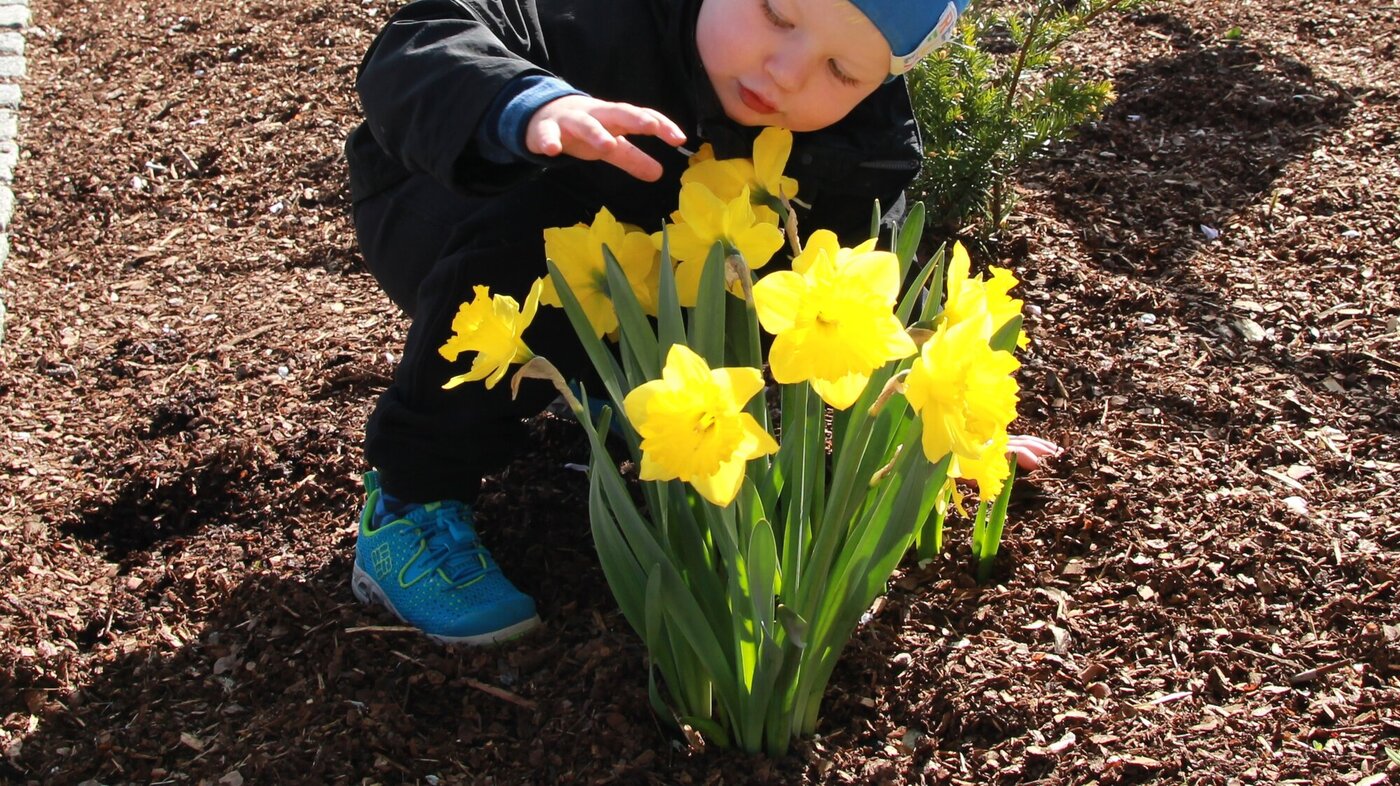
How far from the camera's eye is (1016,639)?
1925mm

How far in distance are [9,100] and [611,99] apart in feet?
9.52

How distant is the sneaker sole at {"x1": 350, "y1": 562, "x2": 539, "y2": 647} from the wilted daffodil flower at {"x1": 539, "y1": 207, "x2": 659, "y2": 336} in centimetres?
64

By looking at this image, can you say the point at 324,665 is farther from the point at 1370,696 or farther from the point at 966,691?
the point at 1370,696

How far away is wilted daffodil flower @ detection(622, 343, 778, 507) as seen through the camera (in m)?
1.17

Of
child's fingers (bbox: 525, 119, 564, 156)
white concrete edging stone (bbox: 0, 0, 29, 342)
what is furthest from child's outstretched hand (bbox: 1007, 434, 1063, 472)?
white concrete edging stone (bbox: 0, 0, 29, 342)

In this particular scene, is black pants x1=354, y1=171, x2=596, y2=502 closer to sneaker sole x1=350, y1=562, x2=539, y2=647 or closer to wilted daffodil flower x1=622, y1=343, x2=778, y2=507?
sneaker sole x1=350, y1=562, x2=539, y2=647

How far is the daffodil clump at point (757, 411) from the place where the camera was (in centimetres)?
119

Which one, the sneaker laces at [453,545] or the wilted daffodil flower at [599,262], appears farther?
the sneaker laces at [453,545]

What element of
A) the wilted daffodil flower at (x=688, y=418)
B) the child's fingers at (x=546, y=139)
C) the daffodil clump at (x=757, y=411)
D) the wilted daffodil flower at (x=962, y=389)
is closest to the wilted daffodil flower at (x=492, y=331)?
the daffodil clump at (x=757, y=411)

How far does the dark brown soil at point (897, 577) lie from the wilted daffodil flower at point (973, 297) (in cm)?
65

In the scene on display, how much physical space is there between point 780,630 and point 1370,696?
0.92m

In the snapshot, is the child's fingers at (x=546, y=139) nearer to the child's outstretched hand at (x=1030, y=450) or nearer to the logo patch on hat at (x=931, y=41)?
the logo patch on hat at (x=931, y=41)

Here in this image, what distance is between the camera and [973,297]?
137cm

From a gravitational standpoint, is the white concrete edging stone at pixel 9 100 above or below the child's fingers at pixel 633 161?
below
